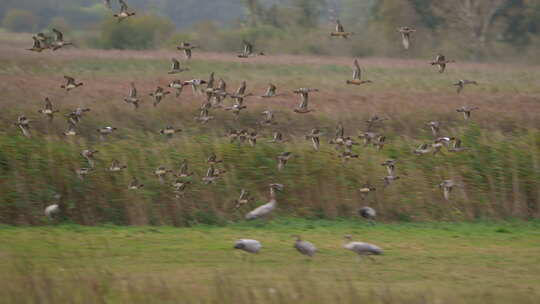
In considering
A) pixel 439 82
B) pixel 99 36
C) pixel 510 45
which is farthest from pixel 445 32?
pixel 99 36

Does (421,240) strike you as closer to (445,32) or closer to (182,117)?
(182,117)

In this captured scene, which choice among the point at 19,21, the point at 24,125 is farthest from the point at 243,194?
the point at 19,21

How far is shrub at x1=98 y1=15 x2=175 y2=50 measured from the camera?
42.3m

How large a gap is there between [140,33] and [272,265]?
3116 centimetres

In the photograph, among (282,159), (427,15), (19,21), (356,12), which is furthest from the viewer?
(356,12)

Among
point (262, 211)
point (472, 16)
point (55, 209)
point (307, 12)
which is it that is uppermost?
point (472, 16)

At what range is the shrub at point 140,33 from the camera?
139ft

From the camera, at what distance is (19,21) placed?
136 ft

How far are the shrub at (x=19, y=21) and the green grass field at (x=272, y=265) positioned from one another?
24.9 m

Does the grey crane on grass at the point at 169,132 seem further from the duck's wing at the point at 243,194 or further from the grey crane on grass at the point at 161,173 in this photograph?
the duck's wing at the point at 243,194

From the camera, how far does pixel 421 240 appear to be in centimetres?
1783

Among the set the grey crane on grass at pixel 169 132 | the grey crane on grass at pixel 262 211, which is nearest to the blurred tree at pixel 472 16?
the grey crane on grass at pixel 169 132

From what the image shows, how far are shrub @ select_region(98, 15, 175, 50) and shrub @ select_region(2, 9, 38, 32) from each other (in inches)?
136

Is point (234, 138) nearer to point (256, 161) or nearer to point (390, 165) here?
point (256, 161)
